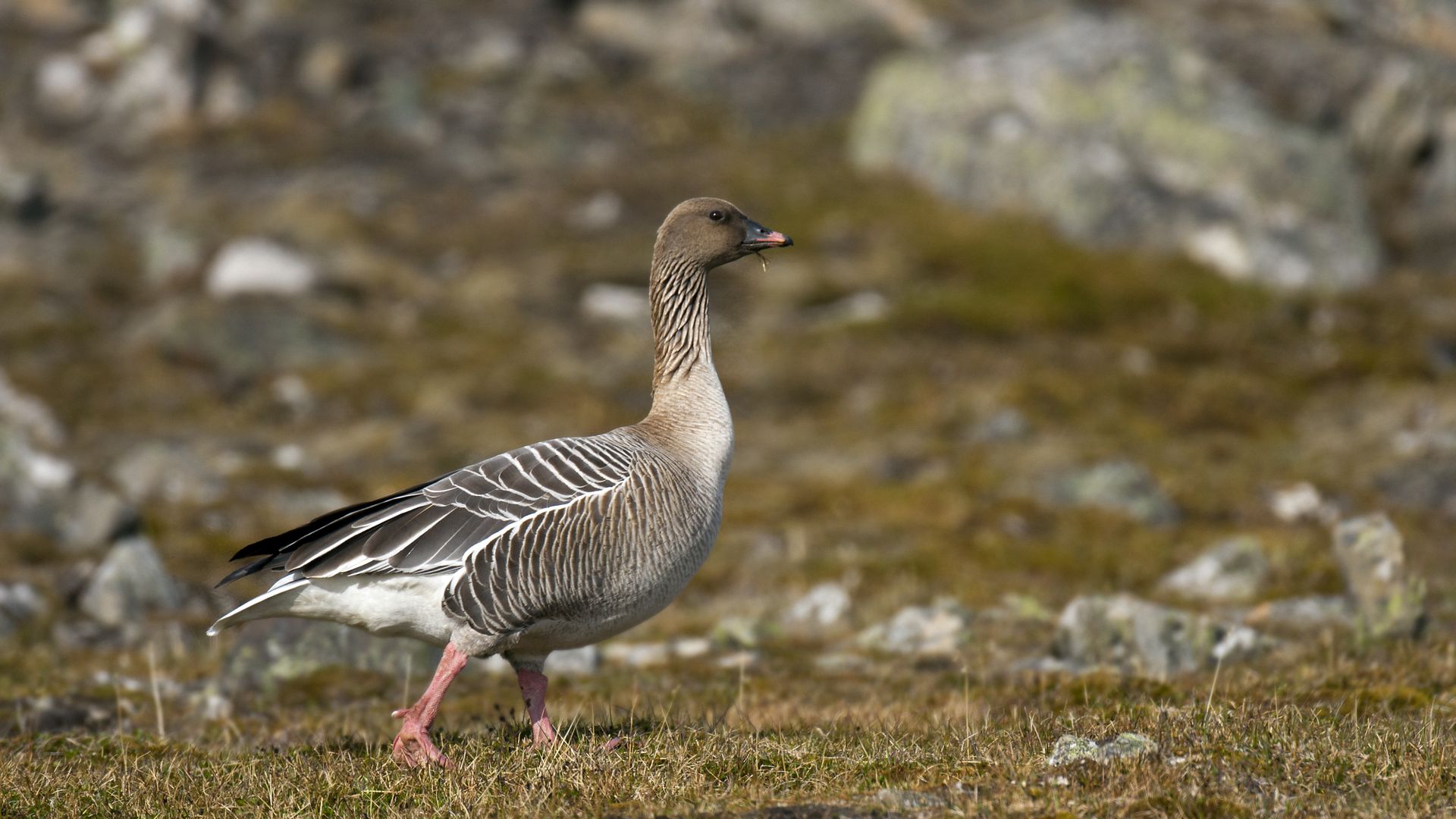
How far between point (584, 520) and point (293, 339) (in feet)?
106

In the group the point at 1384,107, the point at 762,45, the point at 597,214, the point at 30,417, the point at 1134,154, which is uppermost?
the point at 762,45

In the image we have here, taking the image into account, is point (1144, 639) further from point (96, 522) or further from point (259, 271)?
point (259, 271)

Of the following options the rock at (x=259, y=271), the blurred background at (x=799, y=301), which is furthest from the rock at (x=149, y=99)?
the rock at (x=259, y=271)

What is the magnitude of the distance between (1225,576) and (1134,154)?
3000 centimetres

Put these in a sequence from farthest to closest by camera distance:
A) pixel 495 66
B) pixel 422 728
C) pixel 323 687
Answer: pixel 495 66 < pixel 323 687 < pixel 422 728

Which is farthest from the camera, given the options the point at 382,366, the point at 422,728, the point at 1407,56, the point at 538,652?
the point at 1407,56

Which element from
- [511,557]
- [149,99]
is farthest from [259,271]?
A: [511,557]

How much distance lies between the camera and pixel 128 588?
18922 millimetres

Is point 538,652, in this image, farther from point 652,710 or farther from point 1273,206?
point 1273,206

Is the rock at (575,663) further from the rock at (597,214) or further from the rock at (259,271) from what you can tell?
the rock at (597,214)

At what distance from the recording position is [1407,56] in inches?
1972

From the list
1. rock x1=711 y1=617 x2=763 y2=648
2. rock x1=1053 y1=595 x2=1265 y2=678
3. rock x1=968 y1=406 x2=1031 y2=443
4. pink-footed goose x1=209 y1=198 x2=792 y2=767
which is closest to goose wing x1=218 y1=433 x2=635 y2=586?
pink-footed goose x1=209 y1=198 x2=792 y2=767

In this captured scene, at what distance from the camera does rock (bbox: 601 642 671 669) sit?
635 inches

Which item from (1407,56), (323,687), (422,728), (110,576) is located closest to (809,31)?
(1407,56)
